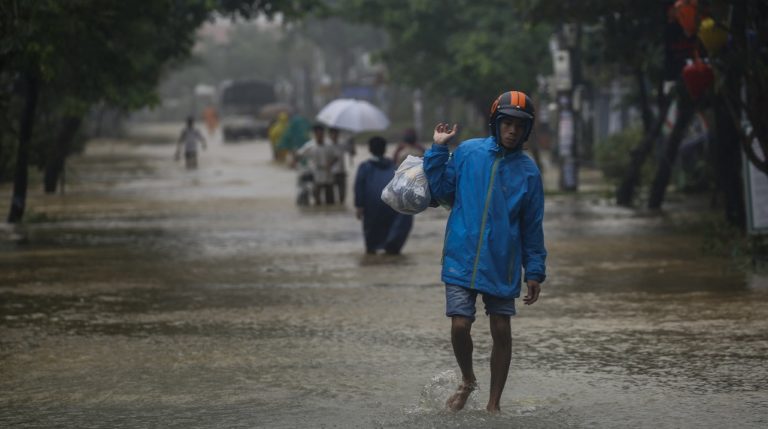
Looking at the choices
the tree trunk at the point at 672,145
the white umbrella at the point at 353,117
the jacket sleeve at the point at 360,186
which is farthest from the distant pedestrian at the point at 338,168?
the jacket sleeve at the point at 360,186

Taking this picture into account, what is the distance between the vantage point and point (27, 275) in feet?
48.1

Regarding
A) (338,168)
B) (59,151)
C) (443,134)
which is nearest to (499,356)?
(443,134)

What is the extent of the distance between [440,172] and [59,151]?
71.0ft

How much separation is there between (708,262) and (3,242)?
8.33 m

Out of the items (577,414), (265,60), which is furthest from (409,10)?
(265,60)

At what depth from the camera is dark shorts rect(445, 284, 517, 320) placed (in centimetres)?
739

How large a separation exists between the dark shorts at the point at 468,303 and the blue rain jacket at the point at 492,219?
0.05 metres

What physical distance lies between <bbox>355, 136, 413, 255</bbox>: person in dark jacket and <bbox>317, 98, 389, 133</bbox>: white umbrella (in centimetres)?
736

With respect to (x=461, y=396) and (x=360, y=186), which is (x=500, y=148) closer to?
(x=461, y=396)

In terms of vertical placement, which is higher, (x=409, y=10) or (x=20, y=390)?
(x=409, y=10)

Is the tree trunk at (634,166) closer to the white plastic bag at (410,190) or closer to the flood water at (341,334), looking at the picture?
the flood water at (341,334)

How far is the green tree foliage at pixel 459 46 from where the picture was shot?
1704 inches

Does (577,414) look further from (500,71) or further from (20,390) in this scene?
(500,71)

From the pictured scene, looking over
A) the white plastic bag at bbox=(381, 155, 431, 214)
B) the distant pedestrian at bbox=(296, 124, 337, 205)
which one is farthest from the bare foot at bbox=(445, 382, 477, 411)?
the distant pedestrian at bbox=(296, 124, 337, 205)
